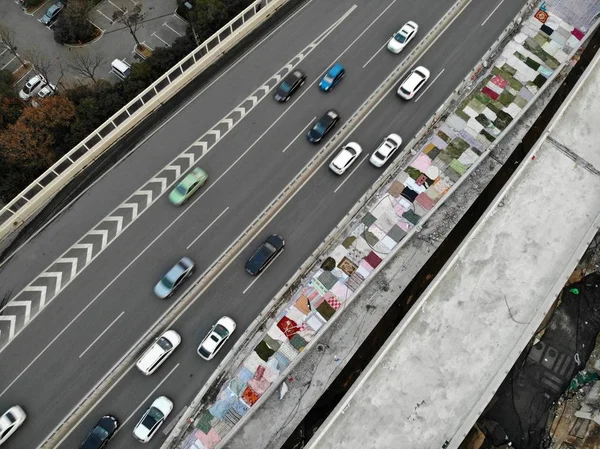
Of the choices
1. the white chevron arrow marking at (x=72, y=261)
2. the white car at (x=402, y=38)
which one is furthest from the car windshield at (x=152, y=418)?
the white car at (x=402, y=38)

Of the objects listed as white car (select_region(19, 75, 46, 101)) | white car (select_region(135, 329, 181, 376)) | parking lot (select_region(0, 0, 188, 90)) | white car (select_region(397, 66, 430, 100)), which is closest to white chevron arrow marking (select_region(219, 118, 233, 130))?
white car (select_region(397, 66, 430, 100))

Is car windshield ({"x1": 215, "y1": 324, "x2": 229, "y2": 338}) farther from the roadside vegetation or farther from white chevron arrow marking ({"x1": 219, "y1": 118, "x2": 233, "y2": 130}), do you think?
Result: the roadside vegetation

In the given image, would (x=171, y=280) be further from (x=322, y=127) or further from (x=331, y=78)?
(x=331, y=78)

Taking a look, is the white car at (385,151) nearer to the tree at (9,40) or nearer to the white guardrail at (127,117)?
the white guardrail at (127,117)

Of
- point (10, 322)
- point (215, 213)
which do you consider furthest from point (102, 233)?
point (10, 322)

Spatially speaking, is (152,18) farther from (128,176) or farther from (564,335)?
(564,335)

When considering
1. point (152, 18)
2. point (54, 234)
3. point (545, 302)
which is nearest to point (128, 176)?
point (54, 234)
